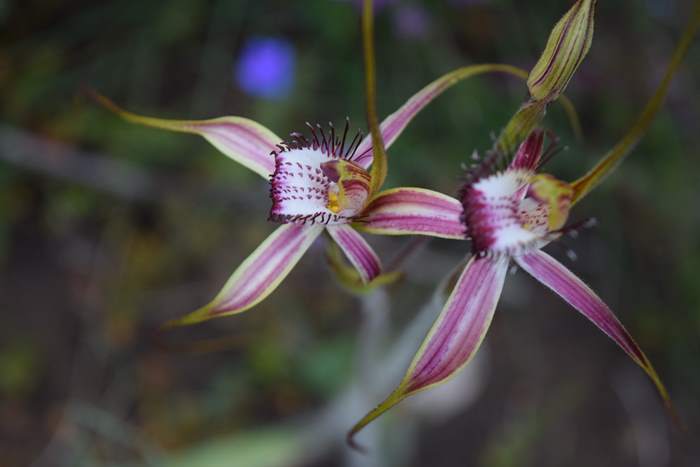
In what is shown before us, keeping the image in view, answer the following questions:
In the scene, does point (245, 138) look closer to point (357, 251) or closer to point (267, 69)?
point (357, 251)

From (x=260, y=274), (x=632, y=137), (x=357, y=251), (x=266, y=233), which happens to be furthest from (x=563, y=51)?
(x=266, y=233)

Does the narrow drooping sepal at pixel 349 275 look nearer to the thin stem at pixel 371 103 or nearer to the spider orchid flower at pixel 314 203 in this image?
the spider orchid flower at pixel 314 203

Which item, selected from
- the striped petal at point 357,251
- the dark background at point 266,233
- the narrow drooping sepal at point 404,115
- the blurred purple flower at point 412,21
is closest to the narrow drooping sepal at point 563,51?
the narrow drooping sepal at point 404,115

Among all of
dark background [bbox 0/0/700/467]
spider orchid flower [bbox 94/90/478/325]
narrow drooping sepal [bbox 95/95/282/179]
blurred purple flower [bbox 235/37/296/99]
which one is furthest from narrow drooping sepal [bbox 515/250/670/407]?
blurred purple flower [bbox 235/37/296/99]

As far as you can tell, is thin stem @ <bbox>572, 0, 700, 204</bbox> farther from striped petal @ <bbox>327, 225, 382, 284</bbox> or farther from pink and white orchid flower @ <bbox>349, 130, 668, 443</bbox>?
striped petal @ <bbox>327, 225, 382, 284</bbox>

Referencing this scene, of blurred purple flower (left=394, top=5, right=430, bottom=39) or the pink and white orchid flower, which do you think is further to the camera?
blurred purple flower (left=394, top=5, right=430, bottom=39)

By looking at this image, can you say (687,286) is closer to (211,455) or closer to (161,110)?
(211,455)

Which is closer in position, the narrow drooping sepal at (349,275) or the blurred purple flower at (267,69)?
the narrow drooping sepal at (349,275)

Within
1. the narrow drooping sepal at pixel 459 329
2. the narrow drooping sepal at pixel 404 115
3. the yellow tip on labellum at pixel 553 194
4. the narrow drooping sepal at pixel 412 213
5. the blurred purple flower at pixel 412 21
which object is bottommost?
the narrow drooping sepal at pixel 459 329
